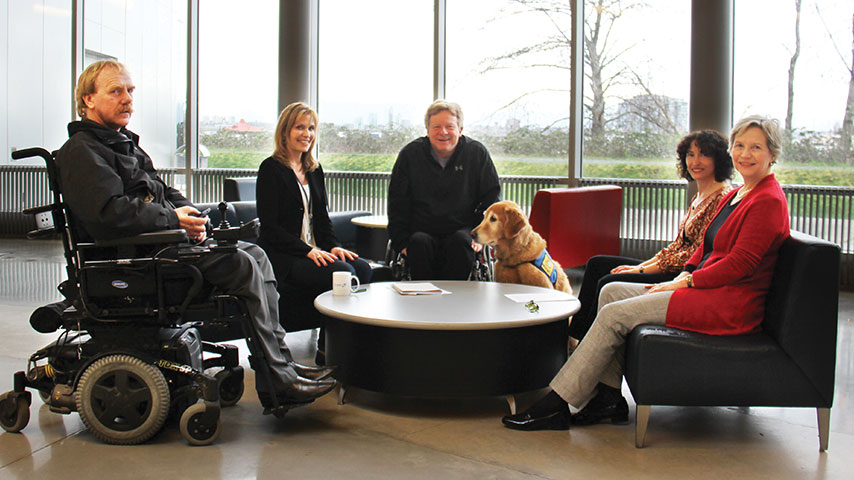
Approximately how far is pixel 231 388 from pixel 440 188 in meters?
1.78

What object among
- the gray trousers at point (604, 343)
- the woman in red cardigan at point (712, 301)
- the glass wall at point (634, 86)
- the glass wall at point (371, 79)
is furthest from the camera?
the glass wall at point (371, 79)

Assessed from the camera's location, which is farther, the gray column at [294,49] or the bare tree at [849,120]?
the gray column at [294,49]

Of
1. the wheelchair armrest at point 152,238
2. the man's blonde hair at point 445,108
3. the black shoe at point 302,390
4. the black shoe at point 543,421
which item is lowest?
the black shoe at point 543,421

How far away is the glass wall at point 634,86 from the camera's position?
291 inches

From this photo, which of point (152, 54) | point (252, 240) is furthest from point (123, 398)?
point (152, 54)

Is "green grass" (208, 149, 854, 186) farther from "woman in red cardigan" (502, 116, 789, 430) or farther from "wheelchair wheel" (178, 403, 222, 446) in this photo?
"wheelchair wheel" (178, 403, 222, 446)

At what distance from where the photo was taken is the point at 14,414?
2.83 metres

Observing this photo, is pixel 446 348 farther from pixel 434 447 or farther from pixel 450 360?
pixel 434 447

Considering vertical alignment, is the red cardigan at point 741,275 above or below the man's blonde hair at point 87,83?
below

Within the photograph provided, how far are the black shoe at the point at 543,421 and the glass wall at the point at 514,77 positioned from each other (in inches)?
202

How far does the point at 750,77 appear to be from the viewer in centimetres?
704

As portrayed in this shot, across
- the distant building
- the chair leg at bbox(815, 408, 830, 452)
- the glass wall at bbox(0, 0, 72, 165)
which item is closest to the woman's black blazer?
the chair leg at bbox(815, 408, 830, 452)

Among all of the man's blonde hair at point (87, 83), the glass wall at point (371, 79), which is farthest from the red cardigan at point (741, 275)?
the glass wall at point (371, 79)

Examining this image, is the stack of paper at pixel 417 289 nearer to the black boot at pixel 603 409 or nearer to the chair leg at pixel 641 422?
the black boot at pixel 603 409
